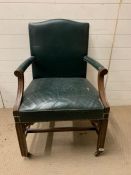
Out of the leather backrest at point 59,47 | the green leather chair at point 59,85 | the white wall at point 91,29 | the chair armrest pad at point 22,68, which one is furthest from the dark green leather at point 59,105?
the white wall at point 91,29

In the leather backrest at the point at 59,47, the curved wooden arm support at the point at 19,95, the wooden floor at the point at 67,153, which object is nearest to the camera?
the curved wooden arm support at the point at 19,95

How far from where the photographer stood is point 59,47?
1466 mm

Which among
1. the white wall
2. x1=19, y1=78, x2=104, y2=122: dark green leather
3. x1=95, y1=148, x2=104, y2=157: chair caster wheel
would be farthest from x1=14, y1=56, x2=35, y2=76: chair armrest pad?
x1=95, y1=148, x2=104, y2=157: chair caster wheel

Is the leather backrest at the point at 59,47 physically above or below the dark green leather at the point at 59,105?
above

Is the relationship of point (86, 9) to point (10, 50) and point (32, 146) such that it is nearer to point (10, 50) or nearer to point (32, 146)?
point (10, 50)

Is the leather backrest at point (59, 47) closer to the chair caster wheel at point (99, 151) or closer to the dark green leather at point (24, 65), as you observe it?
the dark green leather at point (24, 65)

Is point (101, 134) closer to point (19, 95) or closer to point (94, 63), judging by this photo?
point (94, 63)

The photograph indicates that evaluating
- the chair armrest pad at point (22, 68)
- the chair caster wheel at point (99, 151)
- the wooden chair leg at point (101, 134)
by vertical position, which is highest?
the chair armrest pad at point (22, 68)

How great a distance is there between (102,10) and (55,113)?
951mm

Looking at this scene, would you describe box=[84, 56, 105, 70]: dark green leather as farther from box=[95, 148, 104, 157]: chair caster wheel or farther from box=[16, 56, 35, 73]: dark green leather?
box=[95, 148, 104, 157]: chair caster wheel

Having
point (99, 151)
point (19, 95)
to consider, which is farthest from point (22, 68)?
point (99, 151)

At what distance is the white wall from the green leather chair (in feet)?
0.51

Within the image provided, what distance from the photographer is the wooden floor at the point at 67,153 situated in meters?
1.30

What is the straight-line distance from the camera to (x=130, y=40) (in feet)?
5.43
